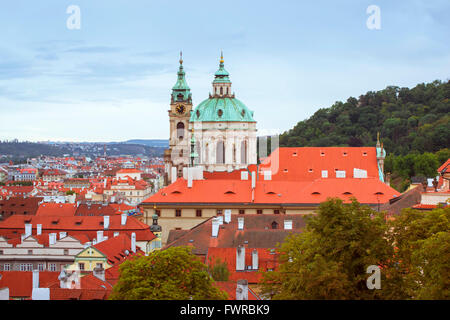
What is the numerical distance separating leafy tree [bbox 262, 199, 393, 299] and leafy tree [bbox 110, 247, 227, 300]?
2605 mm

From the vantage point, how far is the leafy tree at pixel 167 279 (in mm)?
23969

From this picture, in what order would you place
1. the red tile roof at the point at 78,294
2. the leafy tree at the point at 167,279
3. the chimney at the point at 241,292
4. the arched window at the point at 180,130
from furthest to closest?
the arched window at the point at 180,130, the red tile roof at the point at 78,294, the chimney at the point at 241,292, the leafy tree at the point at 167,279

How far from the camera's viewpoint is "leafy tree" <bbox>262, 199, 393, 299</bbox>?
73.6 feet

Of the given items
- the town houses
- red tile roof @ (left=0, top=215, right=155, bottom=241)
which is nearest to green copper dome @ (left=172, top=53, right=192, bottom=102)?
the town houses

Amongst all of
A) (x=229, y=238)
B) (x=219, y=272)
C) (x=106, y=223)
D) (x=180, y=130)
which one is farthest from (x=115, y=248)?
(x=180, y=130)

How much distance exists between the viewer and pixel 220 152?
329 feet

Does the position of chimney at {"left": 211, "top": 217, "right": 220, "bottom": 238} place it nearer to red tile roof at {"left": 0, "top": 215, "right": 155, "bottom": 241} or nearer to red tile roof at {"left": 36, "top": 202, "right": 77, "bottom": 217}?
red tile roof at {"left": 0, "top": 215, "right": 155, "bottom": 241}

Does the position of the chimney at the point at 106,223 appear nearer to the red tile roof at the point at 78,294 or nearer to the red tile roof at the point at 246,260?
Answer: the red tile roof at the point at 246,260

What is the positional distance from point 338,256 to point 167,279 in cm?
573

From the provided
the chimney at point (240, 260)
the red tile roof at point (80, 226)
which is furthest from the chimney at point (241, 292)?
the red tile roof at point (80, 226)

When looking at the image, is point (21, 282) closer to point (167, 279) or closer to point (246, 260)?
point (246, 260)

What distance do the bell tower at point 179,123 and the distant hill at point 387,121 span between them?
34.4 metres
